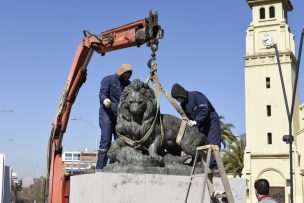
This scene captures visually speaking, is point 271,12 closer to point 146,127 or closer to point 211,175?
point 146,127

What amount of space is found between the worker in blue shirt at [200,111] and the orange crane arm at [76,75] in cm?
129

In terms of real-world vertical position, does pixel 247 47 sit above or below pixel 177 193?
above

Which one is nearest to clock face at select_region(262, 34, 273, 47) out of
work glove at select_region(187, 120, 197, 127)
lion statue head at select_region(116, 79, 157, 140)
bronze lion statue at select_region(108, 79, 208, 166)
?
work glove at select_region(187, 120, 197, 127)

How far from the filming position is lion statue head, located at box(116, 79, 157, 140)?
326 inches

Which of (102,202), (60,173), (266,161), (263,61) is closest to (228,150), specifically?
(266,161)

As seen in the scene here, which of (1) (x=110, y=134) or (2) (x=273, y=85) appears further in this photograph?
(2) (x=273, y=85)

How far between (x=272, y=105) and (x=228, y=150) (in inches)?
258

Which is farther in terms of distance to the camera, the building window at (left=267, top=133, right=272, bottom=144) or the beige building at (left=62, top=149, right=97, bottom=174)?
the building window at (left=267, top=133, right=272, bottom=144)

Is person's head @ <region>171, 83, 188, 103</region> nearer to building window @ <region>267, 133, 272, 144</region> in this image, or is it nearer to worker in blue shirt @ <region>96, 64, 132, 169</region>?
worker in blue shirt @ <region>96, 64, 132, 169</region>

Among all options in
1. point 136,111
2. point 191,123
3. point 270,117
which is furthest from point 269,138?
point 136,111

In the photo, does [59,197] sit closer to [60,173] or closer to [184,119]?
Result: [60,173]

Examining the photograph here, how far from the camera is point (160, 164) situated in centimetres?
812

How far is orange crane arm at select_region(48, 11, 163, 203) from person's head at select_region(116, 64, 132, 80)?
69 centimetres

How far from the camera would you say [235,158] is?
163 ft
